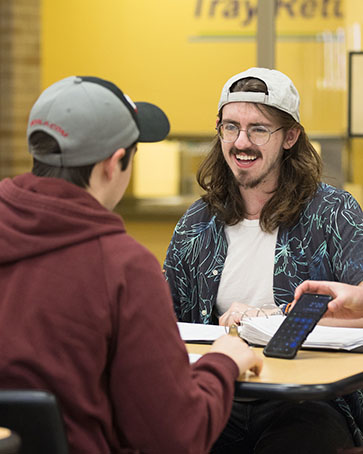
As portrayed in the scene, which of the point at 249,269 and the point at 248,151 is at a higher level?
the point at 248,151

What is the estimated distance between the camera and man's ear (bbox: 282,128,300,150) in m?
2.72

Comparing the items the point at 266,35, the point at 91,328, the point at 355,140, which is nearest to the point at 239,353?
the point at 91,328

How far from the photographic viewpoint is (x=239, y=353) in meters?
1.73

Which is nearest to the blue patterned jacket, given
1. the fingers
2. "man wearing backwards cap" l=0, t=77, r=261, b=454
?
the fingers

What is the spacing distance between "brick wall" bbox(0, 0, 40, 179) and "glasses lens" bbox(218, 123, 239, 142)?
3.26m

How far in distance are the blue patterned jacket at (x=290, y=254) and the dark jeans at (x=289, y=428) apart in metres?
0.24

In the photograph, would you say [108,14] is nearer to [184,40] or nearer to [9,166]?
[184,40]

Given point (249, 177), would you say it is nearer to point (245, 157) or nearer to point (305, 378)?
point (245, 157)

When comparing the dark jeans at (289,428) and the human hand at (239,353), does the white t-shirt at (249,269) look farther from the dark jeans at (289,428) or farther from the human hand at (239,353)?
the human hand at (239,353)

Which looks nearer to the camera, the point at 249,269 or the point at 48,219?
the point at 48,219

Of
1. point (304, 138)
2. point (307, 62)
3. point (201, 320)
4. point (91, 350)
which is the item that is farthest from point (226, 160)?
point (307, 62)

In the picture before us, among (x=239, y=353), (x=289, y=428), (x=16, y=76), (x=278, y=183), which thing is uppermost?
(x=16, y=76)

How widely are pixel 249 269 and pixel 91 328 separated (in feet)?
4.07

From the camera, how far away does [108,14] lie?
17.9 ft
